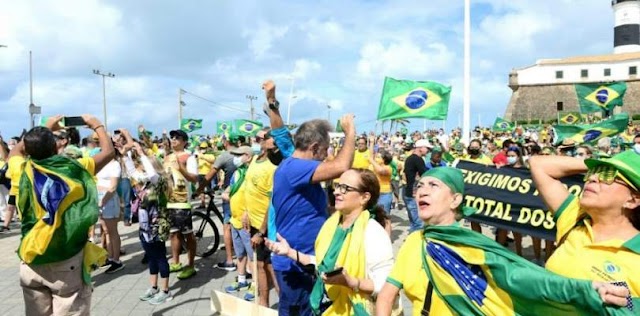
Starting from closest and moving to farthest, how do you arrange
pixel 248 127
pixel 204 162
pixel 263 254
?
pixel 263 254 < pixel 204 162 < pixel 248 127

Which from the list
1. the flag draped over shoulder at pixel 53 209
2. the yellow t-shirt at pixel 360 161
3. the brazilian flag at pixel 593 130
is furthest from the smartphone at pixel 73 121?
the brazilian flag at pixel 593 130

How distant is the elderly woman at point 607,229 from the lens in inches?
81.5

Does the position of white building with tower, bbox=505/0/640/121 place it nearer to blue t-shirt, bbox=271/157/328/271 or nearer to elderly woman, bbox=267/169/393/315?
blue t-shirt, bbox=271/157/328/271

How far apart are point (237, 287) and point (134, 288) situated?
1.37m

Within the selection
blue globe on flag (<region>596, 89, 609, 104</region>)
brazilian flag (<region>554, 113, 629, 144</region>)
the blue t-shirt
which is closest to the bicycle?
the blue t-shirt

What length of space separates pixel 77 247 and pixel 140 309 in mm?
2346

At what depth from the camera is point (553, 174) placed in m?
2.75

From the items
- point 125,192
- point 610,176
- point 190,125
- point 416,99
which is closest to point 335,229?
point 610,176

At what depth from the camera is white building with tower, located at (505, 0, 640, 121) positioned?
66.4 m

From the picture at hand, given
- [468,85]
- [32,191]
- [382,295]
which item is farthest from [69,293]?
[468,85]

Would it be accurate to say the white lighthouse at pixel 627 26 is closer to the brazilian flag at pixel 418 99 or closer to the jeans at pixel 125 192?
the brazilian flag at pixel 418 99

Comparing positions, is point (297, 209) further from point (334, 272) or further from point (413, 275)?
point (413, 275)

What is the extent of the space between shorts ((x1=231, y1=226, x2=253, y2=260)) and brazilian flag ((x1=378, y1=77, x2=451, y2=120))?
16.4 ft

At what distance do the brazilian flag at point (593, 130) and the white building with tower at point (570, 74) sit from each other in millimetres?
61137
